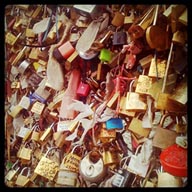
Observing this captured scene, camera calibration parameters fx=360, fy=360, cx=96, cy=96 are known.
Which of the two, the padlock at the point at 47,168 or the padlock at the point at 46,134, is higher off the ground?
the padlock at the point at 46,134

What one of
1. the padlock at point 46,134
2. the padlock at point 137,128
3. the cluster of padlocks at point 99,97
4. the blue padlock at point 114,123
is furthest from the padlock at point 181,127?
the padlock at point 46,134

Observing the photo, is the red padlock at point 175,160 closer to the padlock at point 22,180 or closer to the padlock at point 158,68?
the padlock at point 158,68

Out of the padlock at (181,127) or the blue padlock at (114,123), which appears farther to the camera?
the blue padlock at (114,123)

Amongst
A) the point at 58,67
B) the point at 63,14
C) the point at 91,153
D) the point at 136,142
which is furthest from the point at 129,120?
the point at 63,14

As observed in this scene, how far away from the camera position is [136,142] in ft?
4.38

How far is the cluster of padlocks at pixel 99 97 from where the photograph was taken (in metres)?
1.23

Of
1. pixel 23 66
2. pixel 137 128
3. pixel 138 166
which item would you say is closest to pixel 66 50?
pixel 23 66

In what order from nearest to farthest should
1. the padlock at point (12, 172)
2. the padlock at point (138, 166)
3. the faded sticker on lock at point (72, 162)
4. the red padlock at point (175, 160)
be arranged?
1. the red padlock at point (175, 160)
2. the padlock at point (138, 166)
3. the faded sticker on lock at point (72, 162)
4. the padlock at point (12, 172)

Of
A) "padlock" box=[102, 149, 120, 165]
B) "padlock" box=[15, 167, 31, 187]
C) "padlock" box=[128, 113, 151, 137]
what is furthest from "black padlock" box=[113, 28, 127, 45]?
"padlock" box=[15, 167, 31, 187]

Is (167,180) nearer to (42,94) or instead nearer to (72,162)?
(72,162)

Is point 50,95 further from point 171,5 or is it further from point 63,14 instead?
point 171,5

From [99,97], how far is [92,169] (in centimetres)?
28

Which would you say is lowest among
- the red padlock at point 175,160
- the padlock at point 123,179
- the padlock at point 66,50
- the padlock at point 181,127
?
the padlock at point 123,179

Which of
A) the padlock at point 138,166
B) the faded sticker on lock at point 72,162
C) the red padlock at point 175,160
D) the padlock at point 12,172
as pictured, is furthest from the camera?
the padlock at point 12,172
